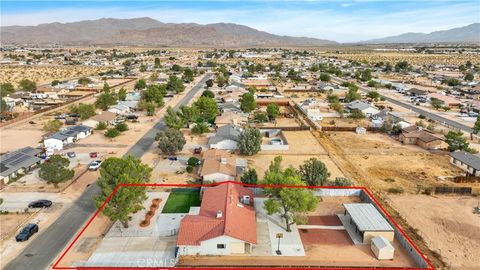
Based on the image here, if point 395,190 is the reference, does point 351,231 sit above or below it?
below

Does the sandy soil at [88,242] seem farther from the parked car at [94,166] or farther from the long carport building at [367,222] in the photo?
the long carport building at [367,222]

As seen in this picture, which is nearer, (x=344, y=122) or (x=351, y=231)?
(x=351, y=231)

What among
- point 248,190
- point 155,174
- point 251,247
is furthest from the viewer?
point 155,174

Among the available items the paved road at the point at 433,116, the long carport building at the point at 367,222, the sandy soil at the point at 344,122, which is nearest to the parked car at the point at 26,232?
the long carport building at the point at 367,222

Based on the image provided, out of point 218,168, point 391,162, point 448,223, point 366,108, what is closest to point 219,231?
point 218,168

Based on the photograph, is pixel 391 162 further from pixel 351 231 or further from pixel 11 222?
pixel 11 222

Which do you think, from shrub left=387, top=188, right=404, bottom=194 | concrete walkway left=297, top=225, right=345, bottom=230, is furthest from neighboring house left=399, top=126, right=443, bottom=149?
concrete walkway left=297, top=225, right=345, bottom=230

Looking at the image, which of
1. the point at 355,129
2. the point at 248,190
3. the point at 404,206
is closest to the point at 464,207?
the point at 404,206

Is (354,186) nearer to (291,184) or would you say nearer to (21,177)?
(291,184)
